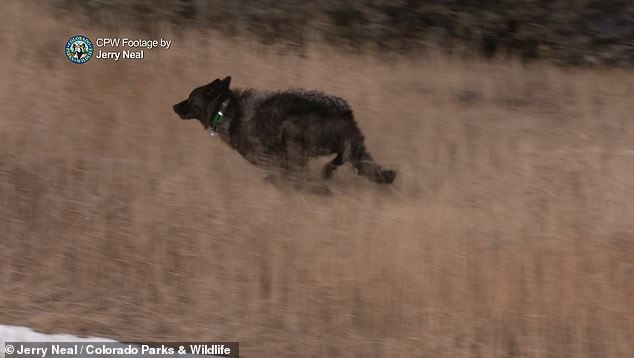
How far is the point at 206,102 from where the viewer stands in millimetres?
8195

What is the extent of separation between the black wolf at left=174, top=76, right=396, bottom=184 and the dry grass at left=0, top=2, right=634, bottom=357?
0.28m

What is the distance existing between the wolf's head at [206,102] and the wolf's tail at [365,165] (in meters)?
1.22

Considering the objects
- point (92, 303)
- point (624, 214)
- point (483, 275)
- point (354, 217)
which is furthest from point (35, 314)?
point (624, 214)

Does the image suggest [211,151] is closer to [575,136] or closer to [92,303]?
[92,303]

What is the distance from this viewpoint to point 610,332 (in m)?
6.38

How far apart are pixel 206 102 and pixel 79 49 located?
3237 millimetres

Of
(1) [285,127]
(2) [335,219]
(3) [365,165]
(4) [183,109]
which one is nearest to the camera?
(2) [335,219]

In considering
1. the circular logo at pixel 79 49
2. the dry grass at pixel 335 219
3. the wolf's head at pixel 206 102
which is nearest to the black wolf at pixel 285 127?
the wolf's head at pixel 206 102

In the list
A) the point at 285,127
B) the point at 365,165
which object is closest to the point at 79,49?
the point at 285,127

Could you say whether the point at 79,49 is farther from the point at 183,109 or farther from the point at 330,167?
the point at 330,167

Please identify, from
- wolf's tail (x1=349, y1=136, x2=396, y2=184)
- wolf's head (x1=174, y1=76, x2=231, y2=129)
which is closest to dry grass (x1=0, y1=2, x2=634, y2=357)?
wolf's tail (x1=349, y1=136, x2=396, y2=184)

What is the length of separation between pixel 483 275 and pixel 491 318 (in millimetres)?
383

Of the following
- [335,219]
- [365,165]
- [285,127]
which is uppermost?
[285,127]

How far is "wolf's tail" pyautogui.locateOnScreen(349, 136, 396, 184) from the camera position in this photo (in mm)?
8102
